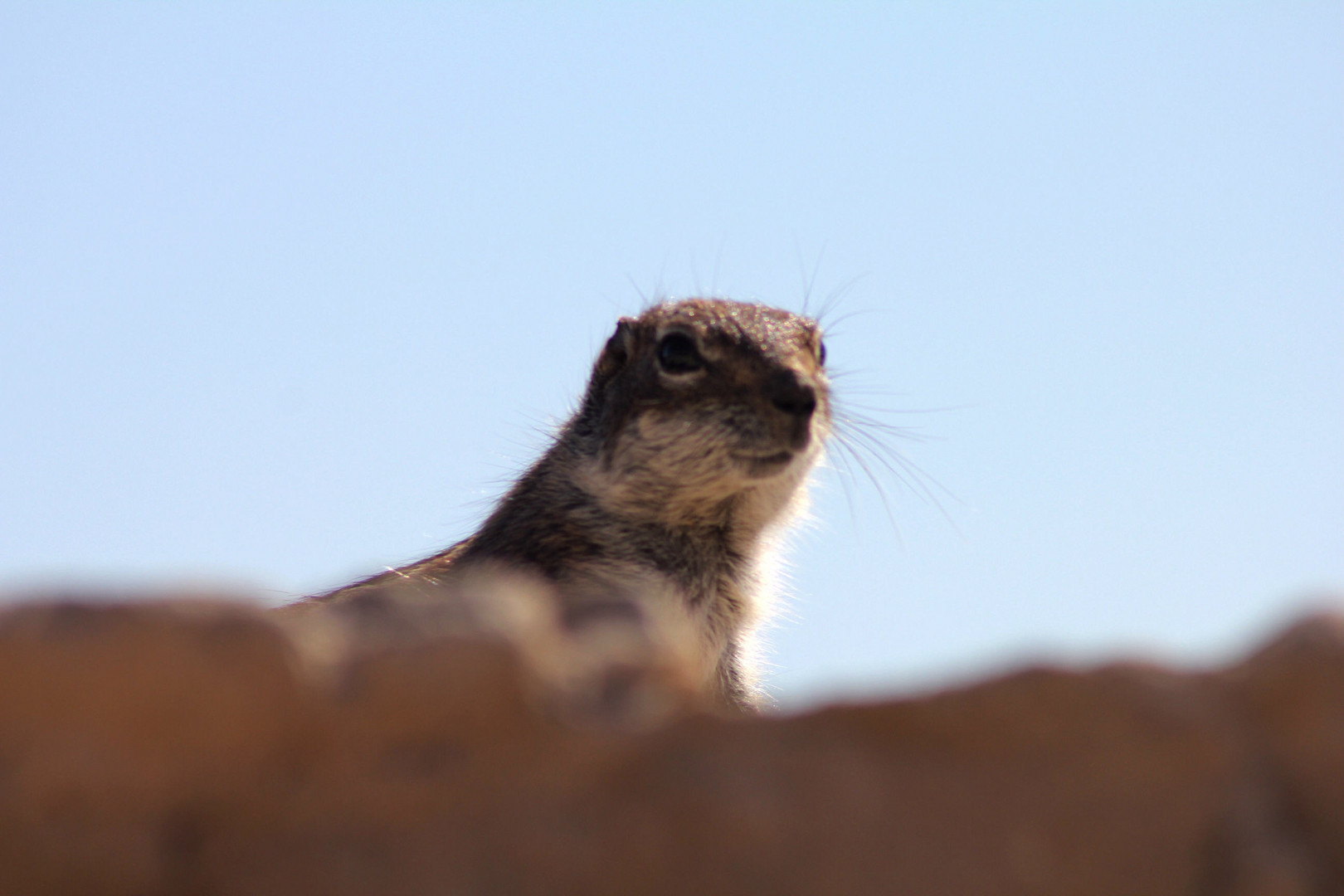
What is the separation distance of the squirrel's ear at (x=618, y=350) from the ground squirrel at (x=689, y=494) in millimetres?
350

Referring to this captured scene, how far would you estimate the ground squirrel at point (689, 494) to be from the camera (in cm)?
777

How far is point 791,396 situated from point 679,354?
0.89 m

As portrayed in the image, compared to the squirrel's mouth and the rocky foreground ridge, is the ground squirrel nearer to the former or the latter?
the squirrel's mouth

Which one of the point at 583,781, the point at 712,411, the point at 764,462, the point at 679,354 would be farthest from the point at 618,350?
the point at 583,781

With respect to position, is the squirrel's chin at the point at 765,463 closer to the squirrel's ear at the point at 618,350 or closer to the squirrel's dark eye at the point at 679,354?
the squirrel's dark eye at the point at 679,354

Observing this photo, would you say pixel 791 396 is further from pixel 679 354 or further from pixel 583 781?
pixel 583 781

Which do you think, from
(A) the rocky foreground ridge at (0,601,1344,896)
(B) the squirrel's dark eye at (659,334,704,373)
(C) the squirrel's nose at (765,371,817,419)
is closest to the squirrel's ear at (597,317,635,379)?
(B) the squirrel's dark eye at (659,334,704,373)

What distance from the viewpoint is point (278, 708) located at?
2.92 meters

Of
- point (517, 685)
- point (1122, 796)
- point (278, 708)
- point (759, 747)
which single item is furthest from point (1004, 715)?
point (278, 708)

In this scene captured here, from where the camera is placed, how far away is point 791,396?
25.9 ft

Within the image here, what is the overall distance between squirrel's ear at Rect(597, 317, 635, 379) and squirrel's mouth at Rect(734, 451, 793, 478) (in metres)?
1.45

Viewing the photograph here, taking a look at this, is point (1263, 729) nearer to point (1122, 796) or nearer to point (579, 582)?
point (1122, 796)

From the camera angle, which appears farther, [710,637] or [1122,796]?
[710,637]

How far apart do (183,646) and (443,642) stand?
0.50 metres
